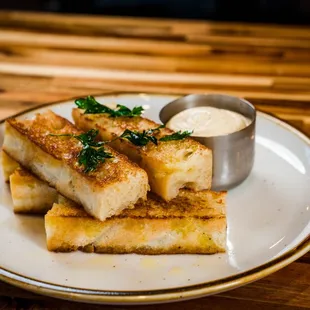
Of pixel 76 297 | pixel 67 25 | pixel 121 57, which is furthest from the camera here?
pixel 67 25

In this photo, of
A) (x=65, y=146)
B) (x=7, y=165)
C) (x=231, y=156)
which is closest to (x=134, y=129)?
(x=65, y=146)

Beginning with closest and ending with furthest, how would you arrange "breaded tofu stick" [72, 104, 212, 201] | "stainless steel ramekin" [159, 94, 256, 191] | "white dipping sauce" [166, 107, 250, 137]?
"breaded tofu stick" [72, 104, 212, 201]
"stainless steel ramekin" [159, 94, 256, 191]
"white dipping sauce" [166, 107, 250, 137]

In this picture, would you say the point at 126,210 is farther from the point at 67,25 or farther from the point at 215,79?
the point at 67,25

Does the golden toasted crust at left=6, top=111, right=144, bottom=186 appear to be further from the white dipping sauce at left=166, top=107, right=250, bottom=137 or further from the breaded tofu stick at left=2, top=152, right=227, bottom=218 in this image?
the white dipping sauce at left=166, top=107, right=250, bottom=137

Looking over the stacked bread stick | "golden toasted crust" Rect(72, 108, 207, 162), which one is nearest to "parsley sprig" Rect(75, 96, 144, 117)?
"golden toasted crust" Rect(72, 108, 207, 162)

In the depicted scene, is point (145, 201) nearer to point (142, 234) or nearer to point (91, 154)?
point (142, 234)

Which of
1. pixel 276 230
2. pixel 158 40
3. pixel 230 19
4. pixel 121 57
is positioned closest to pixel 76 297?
pixel 276 230
